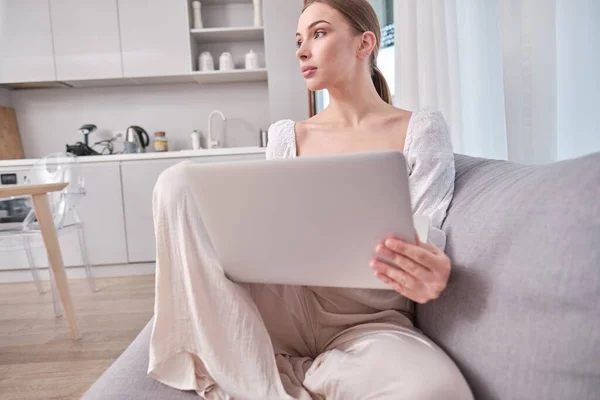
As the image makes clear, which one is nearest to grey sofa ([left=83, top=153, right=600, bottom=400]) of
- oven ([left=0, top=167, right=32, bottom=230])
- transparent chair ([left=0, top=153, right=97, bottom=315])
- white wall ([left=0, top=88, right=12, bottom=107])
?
transparent chair ([left=0, top=153, right=97, bottom=315])

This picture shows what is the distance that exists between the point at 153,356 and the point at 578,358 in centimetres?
64

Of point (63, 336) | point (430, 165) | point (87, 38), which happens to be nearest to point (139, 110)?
point (87, 38)

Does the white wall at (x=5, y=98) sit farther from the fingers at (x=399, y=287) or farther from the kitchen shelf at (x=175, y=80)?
the fingers at (x=399, y=287)

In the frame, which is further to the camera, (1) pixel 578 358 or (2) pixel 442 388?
(2) pixel 442 388

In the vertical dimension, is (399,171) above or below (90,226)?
above

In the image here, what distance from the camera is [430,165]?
3.20ft

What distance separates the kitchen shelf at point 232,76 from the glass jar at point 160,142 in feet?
1.77

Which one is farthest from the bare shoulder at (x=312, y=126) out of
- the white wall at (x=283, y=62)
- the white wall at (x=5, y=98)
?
the white wall at (x=5, y=98)

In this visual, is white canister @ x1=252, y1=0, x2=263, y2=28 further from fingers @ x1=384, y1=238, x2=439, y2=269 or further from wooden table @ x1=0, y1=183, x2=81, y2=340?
fingers @ x1=384, y1=238, x2=439, y2=269

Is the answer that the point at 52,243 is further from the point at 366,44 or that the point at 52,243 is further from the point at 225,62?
the point at 225,62

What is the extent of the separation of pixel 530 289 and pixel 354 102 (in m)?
0.67

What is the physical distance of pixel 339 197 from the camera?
0.59 m

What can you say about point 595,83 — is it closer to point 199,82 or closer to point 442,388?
point 442,388

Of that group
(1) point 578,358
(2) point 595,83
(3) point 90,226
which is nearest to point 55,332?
(3) point 90,226
